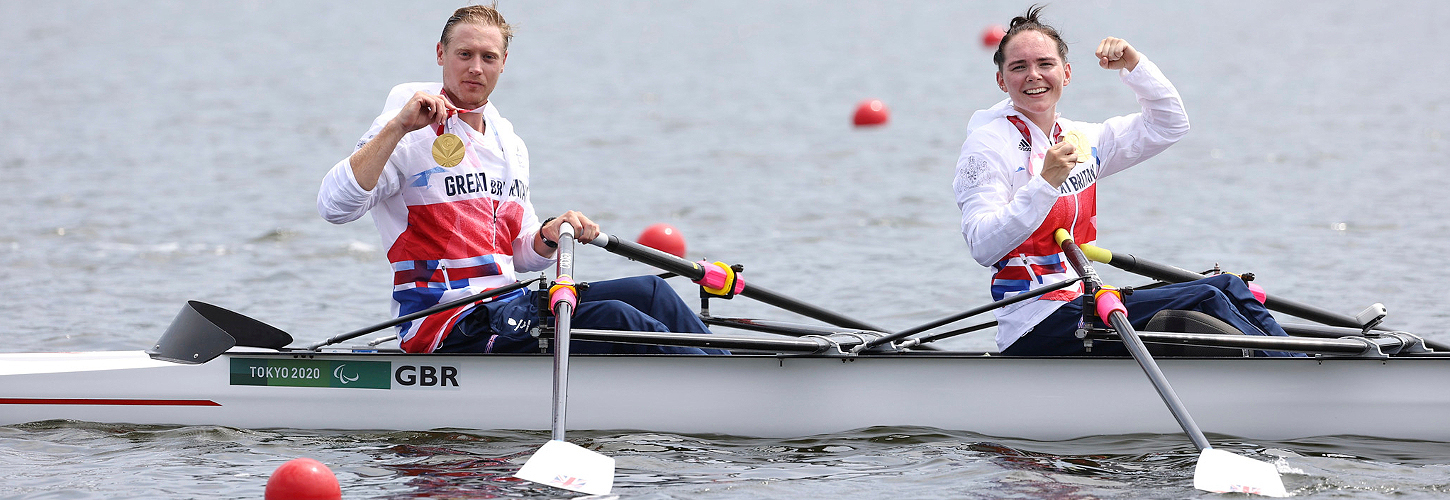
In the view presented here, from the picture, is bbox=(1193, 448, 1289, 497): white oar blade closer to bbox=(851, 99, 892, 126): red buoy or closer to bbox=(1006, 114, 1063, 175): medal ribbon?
bbox=(1006, 114, 1063, 175): medal ribbon

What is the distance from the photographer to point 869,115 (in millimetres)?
19109

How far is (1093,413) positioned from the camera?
5.24 meters

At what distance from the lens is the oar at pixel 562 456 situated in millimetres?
4738

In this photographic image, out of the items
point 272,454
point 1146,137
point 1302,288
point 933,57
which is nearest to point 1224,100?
point 933,57

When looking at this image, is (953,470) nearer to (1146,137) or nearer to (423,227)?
(1146,137)

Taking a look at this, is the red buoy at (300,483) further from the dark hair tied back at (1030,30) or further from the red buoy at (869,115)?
the red buoy at (869,115)

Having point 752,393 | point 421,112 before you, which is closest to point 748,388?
point 752,393

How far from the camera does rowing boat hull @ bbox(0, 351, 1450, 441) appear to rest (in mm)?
5125

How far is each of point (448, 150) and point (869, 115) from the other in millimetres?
14299

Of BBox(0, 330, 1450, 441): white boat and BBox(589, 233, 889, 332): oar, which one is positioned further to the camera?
BBox(589, 233, 889, 332): oar

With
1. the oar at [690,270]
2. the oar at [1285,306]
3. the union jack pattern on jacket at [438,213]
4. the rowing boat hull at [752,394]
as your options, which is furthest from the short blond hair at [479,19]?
the oar at [1285,306]

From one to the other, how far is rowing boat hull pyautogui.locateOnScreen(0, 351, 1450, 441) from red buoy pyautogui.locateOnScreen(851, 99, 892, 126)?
13.9 m

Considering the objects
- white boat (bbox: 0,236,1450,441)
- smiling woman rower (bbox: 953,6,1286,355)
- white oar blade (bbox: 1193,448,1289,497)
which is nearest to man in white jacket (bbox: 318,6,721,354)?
white boat (bbox: 0,236,1450,441)

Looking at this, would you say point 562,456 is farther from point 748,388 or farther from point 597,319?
point 748,388
